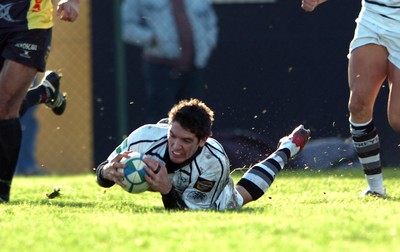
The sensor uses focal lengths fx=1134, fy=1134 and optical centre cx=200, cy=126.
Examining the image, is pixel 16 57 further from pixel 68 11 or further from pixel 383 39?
pixel 383 39

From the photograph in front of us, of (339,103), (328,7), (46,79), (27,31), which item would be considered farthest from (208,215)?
(328,7)

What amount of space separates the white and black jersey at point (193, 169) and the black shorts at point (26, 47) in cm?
132

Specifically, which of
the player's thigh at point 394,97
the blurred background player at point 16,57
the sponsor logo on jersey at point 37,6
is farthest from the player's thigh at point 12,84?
the player's thigh at point 394,97

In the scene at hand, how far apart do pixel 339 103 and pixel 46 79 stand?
3611mm

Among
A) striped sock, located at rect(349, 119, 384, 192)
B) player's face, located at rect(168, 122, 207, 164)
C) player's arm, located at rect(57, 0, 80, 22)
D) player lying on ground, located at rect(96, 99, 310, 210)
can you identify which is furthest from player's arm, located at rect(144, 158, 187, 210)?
striped sock, located at rect(349, 119, 384, 192)

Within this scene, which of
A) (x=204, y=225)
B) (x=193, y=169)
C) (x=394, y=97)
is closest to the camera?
(x=204, y=225)

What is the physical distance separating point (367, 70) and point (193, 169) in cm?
160

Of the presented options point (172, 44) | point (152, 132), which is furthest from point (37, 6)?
point (172, 44)

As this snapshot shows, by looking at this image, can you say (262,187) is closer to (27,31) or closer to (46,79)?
(27,31)

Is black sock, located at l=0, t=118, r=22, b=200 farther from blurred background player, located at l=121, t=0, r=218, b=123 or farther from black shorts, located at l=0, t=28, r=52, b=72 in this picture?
blurred background player, located at l=121, t=0, r=218, b=123

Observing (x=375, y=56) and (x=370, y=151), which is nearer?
(x=375, y=56)

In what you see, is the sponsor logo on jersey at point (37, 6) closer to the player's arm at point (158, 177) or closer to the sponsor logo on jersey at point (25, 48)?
the sponsor logo on jersey at point (25, 48)

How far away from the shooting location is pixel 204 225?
19.6 feet

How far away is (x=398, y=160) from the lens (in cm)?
1225
